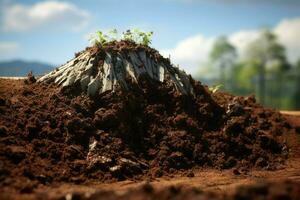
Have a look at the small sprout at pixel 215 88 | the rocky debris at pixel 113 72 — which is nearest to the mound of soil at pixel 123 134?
the rocky debris at pixel 113 72

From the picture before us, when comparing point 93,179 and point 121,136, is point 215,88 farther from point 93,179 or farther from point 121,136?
point 93,179

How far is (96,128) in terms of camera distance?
11.8 m

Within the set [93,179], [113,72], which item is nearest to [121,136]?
[93,179]

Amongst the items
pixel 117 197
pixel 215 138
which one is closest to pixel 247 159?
pixel 215 138

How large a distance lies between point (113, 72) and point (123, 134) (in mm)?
2516

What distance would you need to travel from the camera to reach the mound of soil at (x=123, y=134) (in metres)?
10.1

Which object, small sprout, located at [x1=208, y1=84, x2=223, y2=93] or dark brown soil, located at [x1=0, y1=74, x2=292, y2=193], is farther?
small sprout, located at [x1=208, y1=84, x2=223, y2=93]

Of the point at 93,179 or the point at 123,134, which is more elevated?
the point at 123,134

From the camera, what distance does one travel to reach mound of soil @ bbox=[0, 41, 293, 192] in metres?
10.1

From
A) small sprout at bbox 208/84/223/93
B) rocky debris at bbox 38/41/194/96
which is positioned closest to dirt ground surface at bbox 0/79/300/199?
rocky debris at bbox 38/41/194/96

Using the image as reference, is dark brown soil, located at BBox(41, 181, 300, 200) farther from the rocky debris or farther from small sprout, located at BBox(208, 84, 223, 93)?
small sprout, located at BBox(208, 84, 223, 93)

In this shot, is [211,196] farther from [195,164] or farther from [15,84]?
[15,84]

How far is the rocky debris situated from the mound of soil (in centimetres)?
17

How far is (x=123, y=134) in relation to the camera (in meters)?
11.8
